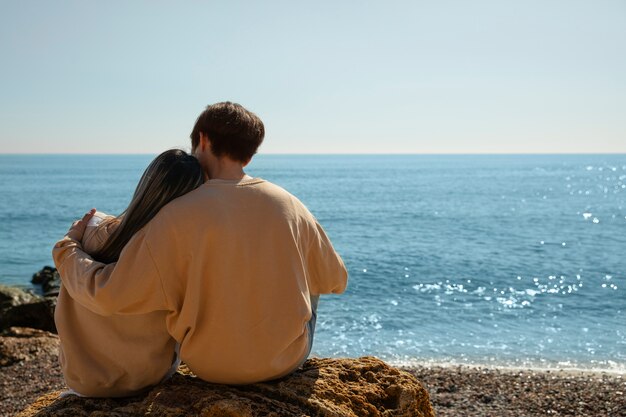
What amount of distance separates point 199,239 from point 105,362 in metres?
0.82

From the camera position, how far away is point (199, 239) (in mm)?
3051

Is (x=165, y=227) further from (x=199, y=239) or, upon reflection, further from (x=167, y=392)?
(x=167, y=392)

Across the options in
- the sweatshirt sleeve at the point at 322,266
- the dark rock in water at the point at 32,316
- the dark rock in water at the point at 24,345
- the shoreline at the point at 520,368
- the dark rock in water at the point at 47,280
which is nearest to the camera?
the sweatshirt sleeve at the point at 322,266

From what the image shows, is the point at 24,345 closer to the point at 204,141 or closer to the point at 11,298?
the point at 11,298

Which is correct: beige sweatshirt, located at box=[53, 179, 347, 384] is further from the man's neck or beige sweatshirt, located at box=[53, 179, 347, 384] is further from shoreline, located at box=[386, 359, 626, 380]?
shoreline, located at box=[386, 359, 626, 380]

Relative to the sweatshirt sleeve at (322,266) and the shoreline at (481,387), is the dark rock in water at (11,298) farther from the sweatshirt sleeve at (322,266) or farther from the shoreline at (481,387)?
the sweatshirt sleeve at (322,266)

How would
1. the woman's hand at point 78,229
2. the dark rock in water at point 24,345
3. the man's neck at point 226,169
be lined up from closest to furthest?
the man's neck at point 226,169 < the woman's hand at point 78,229 < the dark rock in water at point 24,345

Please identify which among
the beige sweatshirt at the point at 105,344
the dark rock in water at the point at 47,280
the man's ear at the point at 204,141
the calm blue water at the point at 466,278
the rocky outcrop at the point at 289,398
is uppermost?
the man's ear at the point at 204,141

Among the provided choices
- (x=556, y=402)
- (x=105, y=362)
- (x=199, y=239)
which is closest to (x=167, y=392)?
(x=105, y=362)

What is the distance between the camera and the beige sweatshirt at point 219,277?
3.02m

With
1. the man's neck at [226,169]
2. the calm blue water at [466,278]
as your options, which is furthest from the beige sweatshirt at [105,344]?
the calm blue water at [466,278]

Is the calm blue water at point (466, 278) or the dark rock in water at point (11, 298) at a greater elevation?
the dark rock in water at point (11, 298)

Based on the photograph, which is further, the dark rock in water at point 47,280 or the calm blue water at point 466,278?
the dark rock in water at point 47,280

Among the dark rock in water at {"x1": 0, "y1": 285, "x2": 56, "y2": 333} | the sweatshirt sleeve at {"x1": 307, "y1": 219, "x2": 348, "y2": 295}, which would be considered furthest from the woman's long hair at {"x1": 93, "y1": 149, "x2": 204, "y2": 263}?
the dark rock in water at {"x1": 0, "y1": 285, "x2": 56, "y2": 333}
